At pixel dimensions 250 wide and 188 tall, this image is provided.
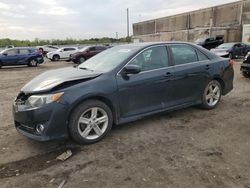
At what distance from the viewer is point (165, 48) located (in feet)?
17.0

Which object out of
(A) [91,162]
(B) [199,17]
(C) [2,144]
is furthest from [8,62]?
(B) [199,17]

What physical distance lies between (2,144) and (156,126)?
8.77 feet

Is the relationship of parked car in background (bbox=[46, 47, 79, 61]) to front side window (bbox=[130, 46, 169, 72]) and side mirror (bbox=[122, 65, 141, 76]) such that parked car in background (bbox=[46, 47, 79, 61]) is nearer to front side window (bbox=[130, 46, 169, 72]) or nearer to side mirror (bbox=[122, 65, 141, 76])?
front side window (bbox=[130, 46, 169, 72])

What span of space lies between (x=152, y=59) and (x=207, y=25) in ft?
129

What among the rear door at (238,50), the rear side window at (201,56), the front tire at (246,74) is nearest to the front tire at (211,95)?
the rear side window at (201,56)

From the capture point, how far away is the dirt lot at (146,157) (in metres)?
3.16

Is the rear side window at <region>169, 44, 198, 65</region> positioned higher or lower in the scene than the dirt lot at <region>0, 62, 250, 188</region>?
higher

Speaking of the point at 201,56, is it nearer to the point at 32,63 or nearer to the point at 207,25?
the point at 32,63

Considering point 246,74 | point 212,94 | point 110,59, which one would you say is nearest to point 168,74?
point 110,59

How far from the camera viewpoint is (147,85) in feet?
15.5

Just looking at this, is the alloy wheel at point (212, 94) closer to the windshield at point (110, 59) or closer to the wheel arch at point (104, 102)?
the windshield at point (110, 59)

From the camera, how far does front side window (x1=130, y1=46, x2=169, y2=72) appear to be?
478 cm

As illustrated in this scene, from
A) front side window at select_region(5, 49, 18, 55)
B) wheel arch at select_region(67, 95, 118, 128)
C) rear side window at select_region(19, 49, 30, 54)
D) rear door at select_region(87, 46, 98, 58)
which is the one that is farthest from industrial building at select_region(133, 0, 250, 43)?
wheel arch at select_region(67, 95, 118, 128)

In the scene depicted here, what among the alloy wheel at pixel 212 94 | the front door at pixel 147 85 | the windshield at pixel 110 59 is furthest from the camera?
the alloy wheel at pixel 212 94
